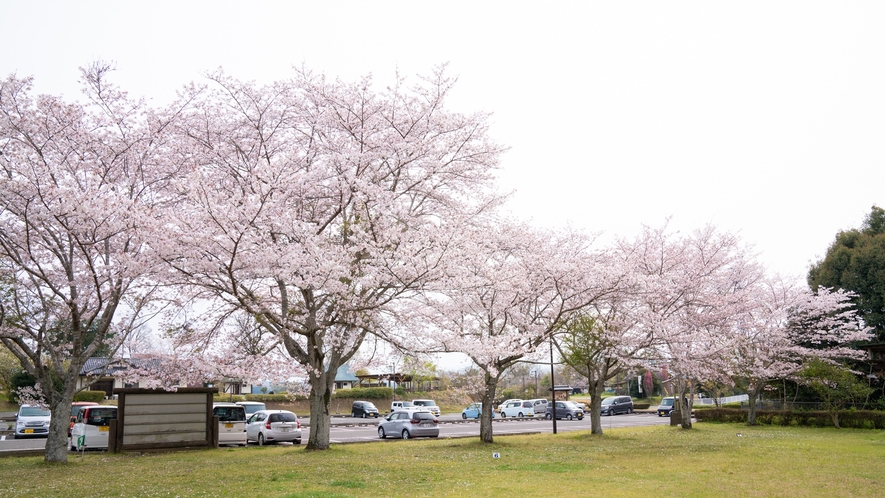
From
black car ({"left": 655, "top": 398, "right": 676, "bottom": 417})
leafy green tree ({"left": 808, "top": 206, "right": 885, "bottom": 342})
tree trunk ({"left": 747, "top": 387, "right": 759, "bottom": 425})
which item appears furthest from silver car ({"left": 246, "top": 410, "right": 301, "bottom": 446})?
black car ({"left": 655, "top": 398, "right": 676, "bottom": 417})

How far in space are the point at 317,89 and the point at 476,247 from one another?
579 cm

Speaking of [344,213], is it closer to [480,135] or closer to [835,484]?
[480,135]

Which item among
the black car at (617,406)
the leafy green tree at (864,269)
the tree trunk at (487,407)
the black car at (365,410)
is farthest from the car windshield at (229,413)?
the black car at (617,406)

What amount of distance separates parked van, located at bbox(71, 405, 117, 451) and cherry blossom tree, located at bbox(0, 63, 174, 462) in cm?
352

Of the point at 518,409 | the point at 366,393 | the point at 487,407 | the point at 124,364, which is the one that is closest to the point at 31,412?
the point at 124,364

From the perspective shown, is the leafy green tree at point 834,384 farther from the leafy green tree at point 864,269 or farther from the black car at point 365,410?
the black car at point 365,410

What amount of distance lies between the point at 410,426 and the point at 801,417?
58.7 ft

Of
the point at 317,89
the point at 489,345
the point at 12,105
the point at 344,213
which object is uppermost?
the point at 317,89

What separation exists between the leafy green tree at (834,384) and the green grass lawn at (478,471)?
22.1 ft

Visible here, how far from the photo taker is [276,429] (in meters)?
20.5

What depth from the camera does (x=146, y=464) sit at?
13.5 m

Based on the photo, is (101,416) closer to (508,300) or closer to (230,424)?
(230,424)

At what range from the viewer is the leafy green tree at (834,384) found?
79.3 feet

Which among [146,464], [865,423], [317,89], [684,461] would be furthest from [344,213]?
[865,423]
